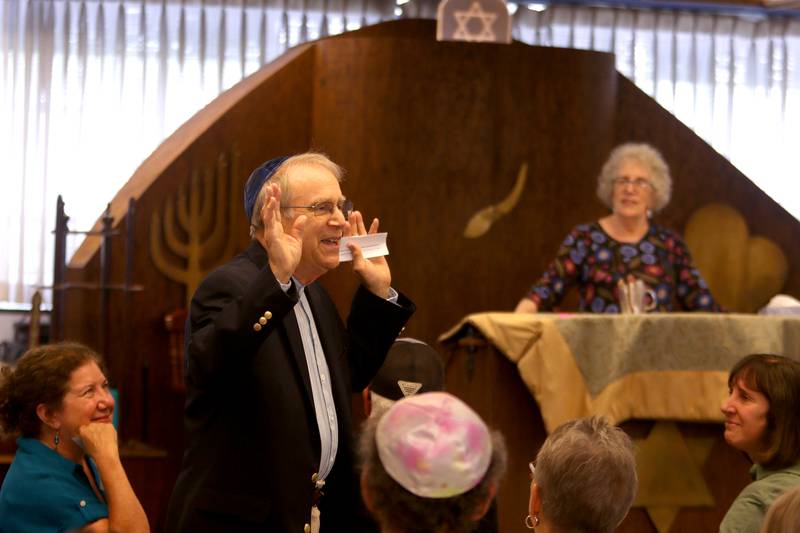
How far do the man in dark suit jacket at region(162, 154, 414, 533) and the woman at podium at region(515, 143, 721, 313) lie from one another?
2.58 meters

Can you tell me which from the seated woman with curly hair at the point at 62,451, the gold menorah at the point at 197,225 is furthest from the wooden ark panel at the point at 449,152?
the seated woman with curly hair at the point at 62,451

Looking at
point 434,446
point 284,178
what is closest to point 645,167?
point 284,178

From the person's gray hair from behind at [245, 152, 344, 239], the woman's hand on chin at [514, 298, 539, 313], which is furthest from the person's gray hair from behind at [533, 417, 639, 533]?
the woman's hand on chin at [514, 298, 539, 313]

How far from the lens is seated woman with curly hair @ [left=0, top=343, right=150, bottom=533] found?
269 centimetres

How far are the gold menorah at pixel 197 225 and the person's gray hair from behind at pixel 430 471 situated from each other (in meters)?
4.07

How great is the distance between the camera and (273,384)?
239 centimetres

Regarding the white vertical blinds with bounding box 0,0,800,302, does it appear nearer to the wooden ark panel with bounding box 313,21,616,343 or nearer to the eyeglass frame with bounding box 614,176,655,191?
the wooden ark panel with bounding box 313,21,616,343

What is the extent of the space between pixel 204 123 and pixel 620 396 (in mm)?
2715

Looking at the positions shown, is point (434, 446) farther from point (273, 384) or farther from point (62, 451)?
point (62, 451)

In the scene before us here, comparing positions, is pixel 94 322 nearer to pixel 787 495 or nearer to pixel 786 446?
pixel 786 446

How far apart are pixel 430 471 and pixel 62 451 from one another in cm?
141

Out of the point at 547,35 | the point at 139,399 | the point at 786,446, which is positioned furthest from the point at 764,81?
the point at 786,446

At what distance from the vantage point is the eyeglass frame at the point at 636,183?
5.38 meters

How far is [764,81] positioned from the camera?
8.88m
